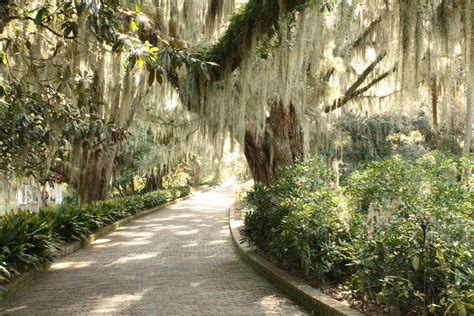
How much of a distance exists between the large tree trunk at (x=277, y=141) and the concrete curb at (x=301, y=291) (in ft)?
7.88

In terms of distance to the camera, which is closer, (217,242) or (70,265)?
(70,265)

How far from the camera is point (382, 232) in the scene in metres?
3.88

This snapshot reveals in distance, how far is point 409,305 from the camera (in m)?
3.45

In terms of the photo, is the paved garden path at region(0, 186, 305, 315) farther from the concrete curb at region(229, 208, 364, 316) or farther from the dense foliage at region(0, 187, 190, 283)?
the dense foliage at region(0, 187, 190, 283)

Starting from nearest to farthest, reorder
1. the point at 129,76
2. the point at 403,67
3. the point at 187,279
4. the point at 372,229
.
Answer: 1. the point at 372,229
2. the point at 403,67
3. the point at 187,279
4. the point at 129,76

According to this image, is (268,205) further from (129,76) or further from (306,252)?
(129,76)

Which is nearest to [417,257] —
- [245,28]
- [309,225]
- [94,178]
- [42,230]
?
[309,225]

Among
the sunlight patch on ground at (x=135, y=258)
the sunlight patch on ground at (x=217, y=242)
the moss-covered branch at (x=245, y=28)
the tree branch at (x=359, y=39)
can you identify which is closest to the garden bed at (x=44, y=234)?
the sunlight patch on ground at (x=135, y=258)

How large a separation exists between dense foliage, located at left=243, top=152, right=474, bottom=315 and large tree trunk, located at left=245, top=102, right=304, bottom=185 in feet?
5.33

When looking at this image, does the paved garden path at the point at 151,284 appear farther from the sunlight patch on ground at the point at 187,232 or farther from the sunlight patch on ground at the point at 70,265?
the sunlight patch on ground at the point at 187,232

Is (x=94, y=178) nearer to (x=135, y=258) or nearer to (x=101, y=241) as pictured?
(x=101, y=241)

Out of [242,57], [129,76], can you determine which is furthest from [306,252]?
[129,76]

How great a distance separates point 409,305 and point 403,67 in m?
2.59

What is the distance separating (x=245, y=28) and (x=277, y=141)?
140 inches
